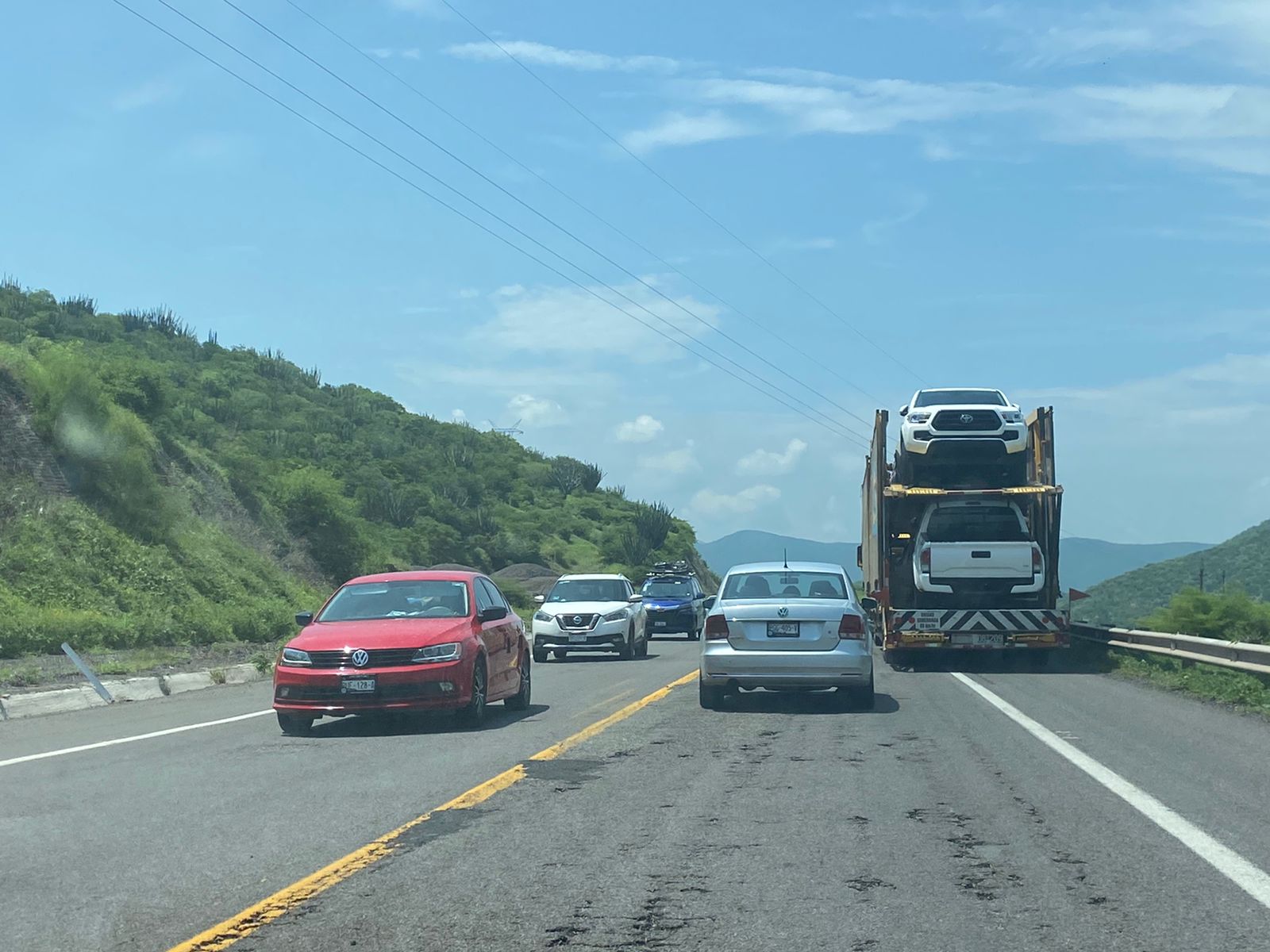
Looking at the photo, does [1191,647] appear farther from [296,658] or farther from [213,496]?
[213,496]

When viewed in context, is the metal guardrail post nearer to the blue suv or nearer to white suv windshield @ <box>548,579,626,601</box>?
white suv windshield @ <box>548,579,626,601</box>

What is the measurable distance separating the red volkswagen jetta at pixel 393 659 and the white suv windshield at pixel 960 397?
12.5 meters

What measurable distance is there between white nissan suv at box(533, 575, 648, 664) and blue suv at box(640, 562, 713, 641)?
33.7 feet

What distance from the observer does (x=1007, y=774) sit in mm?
10367

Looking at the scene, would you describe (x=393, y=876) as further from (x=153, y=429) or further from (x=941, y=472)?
(x=153, y=429)

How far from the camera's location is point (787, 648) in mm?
15336

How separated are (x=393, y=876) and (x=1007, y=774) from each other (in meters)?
5.13

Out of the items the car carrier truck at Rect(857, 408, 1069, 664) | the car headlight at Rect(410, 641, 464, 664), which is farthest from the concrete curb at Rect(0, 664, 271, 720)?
the car carrier truck at Rect(857, 408, 1069, 664)

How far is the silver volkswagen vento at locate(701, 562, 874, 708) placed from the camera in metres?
15.2

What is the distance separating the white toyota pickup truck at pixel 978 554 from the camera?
22.5m

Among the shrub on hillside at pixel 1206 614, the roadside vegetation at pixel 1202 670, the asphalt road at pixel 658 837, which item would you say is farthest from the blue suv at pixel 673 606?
the asphalt road at pixel 658 837

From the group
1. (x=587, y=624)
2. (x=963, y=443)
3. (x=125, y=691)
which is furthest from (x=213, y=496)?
(x=963, y=443)

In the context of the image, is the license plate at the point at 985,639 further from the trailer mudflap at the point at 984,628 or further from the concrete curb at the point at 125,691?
the concrete curb at the point at 125,691

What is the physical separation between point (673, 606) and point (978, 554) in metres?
17.8
